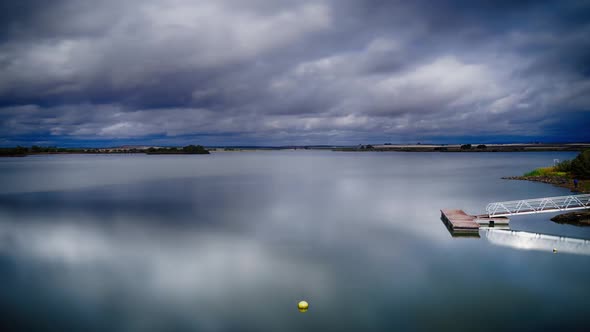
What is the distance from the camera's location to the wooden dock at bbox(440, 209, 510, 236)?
701 inches

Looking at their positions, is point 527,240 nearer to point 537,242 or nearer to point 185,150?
point 537,242

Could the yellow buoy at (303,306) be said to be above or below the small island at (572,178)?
below

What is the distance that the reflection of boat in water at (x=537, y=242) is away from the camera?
14.8 m

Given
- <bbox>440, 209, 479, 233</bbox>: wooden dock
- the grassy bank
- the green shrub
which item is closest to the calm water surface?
<bbox>440, 209, 479, 233</bbox>: wooden dock

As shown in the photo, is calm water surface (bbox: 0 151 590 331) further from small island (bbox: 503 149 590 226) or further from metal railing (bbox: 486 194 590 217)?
small island (bbox: 503 149 590 226)

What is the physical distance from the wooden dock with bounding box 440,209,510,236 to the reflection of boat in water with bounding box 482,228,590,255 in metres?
0.73

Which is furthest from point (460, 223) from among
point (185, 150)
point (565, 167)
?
point (185, 150)

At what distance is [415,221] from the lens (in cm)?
2123

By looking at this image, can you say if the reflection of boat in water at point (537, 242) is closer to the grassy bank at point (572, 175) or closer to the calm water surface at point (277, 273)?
the calm water surface at point (277, 273)

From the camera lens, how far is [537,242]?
51.9ft

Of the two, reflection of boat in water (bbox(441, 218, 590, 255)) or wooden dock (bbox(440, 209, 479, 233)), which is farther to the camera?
wooden dock (bbox(440, 209, 479, 233))

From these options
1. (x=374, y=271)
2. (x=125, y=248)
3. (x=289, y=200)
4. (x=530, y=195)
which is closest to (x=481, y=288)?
(x=374, y=271)

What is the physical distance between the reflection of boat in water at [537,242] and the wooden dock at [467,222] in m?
0.73

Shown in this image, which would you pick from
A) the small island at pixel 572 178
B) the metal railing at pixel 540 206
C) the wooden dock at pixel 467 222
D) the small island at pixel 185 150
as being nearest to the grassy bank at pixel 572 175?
the small island at pixel 572 178
